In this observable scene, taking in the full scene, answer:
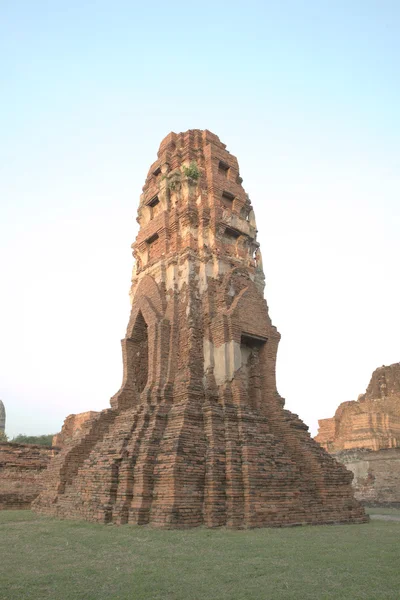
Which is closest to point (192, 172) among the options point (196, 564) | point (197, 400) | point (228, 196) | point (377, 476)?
point (228, 196)

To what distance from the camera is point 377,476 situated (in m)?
19.3

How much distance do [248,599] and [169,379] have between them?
7098mm

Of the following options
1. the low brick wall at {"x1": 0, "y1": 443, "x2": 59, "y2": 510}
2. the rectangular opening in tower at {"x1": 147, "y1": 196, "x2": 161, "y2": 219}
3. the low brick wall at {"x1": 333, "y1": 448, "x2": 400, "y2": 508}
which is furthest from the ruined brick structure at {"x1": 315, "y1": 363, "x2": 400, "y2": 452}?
the rectangular opening in tower at {"x1": 147, "y1": 196, "x2": 161, "y2": 219}

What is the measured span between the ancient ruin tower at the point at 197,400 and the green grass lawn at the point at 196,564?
0.80 m

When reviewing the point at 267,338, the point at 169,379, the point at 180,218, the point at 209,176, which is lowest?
the point at 169,379

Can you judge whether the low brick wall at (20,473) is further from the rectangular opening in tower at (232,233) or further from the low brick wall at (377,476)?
the low brick wall at (377,476)

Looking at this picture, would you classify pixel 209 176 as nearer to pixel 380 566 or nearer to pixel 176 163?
pixel 176 163

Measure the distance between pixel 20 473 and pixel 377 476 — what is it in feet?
45.9

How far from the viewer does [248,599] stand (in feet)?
13.6

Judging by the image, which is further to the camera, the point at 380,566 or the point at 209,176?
the point at 209,176

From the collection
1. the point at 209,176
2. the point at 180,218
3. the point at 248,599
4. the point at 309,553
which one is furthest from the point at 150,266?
the point at 248,599

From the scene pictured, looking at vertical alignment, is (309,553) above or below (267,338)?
below

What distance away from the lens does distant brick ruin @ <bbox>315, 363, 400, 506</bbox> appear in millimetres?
18984

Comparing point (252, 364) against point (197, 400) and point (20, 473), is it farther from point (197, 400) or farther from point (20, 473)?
point (20, 473)
